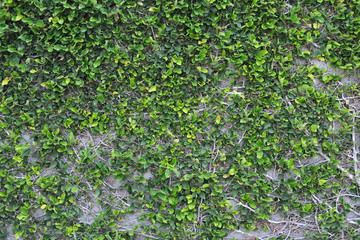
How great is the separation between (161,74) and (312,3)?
4.98 ft

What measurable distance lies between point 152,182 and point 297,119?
1470 millimetres

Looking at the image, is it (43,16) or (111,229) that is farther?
(111,229)

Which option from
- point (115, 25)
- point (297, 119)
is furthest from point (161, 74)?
point (297, 119)

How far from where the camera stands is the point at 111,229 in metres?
2.55

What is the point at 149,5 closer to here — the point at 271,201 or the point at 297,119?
the point at 297,119

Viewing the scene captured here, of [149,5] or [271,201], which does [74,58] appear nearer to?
[149,5]

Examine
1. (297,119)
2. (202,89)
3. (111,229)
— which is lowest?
(111,229)

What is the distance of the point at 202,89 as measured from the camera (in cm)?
250

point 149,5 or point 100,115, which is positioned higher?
point 149,5

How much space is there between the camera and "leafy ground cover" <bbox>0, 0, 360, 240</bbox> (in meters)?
2.41

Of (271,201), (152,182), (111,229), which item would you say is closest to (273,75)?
(271,201)

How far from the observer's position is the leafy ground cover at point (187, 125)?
7.92 ft

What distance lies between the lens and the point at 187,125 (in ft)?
8.14

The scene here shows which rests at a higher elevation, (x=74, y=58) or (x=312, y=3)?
(x=312, y=3)
